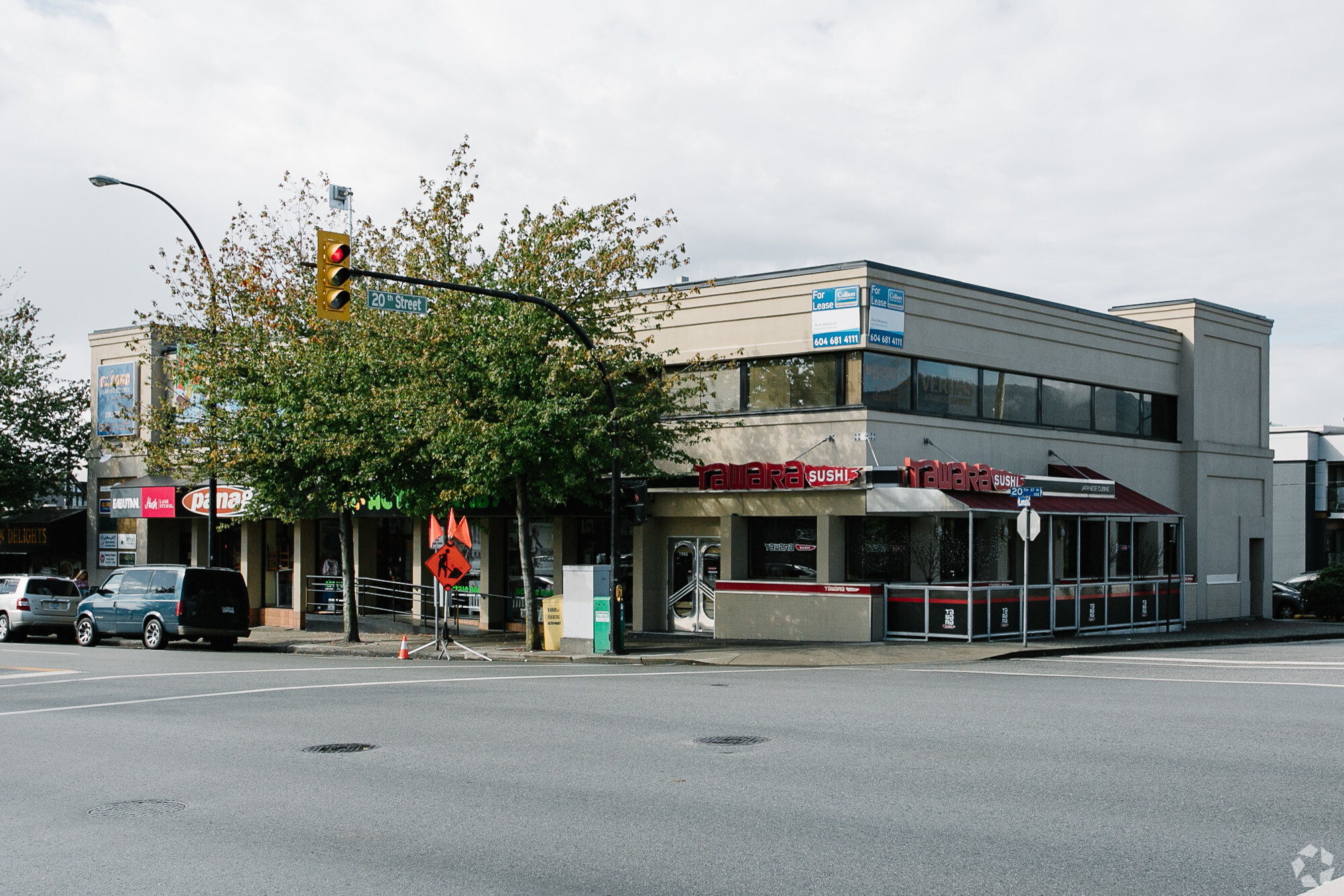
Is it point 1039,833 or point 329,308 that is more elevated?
point 329,308

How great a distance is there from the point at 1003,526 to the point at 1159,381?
867 cm

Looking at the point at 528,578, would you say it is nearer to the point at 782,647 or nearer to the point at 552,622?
the point at 552,622

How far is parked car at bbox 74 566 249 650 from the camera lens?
26.7m

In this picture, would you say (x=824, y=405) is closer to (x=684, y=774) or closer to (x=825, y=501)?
(x=825, y=501)

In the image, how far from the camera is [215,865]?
23.6ft

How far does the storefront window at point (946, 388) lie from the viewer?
26.3 meters

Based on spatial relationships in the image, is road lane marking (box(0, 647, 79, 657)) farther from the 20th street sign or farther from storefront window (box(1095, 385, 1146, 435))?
storefront window (box(1095, 385, 1146, 435))

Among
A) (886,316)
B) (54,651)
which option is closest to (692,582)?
(886,316)

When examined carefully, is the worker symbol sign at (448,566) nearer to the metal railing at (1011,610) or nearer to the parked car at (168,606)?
the parked car at (168,606)

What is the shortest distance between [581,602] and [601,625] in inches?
23.8

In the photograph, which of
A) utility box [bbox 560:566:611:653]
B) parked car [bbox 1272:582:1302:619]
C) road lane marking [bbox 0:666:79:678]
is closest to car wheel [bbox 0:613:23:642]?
road lane marking [bbox 0:666:79:678]

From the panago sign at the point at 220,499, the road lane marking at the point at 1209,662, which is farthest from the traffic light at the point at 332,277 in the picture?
the panago sign at the point at 220,499

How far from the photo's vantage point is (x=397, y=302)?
1859cm

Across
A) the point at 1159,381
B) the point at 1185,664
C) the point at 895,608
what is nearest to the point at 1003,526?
the point at 895,608
